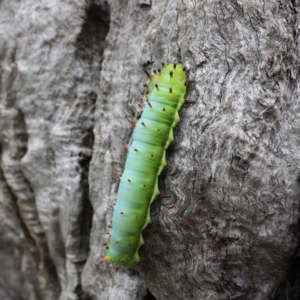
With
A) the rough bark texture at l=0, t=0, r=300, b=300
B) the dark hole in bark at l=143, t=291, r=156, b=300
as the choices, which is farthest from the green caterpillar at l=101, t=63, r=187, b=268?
the dark hole in bark at l=143, t=291, r=156, b=300

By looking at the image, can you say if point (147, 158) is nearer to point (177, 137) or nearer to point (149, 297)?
point (177, 137)

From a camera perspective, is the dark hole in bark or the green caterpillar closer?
the green caterpillar

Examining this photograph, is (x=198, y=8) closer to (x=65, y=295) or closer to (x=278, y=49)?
(x=278, y=49)

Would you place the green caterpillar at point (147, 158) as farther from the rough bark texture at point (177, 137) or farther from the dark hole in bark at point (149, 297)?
the dark hole in bark at point (149, 297)

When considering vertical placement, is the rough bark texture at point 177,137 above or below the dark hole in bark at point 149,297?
above

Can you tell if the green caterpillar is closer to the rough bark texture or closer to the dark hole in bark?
the rough bark texture

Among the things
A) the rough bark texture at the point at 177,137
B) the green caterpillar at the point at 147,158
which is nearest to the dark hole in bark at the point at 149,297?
the rough bark texture at the point at 177,137

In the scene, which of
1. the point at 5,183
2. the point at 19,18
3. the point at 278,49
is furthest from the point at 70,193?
the point at 278,49
